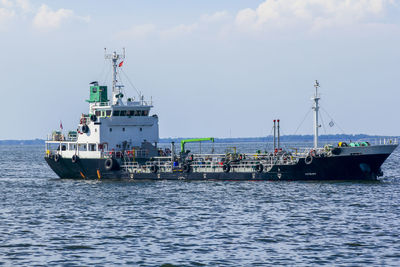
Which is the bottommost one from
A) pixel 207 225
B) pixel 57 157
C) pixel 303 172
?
pixel 207 225

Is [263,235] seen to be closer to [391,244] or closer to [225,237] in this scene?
[225,237]

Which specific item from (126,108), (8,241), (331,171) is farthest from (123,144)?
(8,241)

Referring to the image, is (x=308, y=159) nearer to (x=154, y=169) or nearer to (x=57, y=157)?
(x=154, y=169)

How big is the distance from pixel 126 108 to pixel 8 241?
3368 cm


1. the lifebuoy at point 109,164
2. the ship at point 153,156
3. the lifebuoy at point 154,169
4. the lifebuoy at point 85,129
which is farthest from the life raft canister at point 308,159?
the lifebuoy at point 85,129

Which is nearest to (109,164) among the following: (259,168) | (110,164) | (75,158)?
(110,164)

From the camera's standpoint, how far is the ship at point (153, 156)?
178ft

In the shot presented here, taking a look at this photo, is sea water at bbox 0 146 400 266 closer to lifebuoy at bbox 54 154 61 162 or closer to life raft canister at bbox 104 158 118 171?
life raft canister at bbox 104 158 118 171

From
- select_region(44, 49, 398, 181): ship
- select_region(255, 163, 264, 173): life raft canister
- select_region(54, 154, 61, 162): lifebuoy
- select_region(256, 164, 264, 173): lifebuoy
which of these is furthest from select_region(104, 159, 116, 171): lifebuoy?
select_region(256, 164, 264, 173): lifebuoy

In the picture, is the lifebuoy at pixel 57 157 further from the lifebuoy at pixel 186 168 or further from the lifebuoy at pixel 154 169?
the lifebuoy at pixel 186 168

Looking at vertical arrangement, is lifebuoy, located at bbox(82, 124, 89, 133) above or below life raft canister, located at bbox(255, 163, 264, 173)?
above

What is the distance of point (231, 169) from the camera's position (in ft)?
193

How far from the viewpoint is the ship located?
5412 centimetres

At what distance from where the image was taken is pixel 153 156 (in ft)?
212
